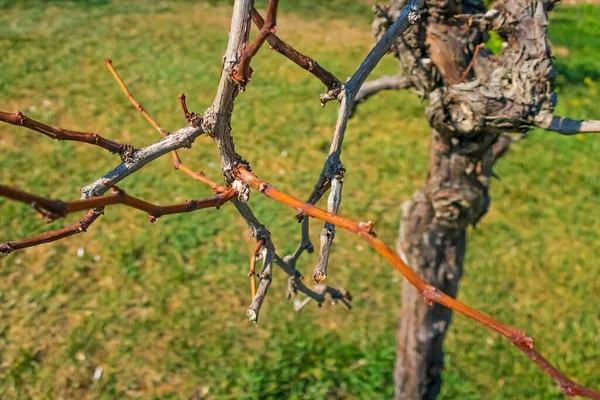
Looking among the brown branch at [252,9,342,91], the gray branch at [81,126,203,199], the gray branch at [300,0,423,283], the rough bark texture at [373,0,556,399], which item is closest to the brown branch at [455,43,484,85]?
the rough bark texture at [373,0,556,399]

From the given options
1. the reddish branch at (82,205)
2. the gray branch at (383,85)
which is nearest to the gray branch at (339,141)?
the reddish branch at (82,205)

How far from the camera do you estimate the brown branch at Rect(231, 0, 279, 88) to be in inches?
32.5

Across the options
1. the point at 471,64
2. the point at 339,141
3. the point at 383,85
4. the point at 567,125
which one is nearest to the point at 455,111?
the point at 471,64

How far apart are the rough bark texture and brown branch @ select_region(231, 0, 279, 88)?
109 cm

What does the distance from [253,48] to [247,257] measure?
336 centimetres

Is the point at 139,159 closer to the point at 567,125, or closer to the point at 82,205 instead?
the point at 82,205

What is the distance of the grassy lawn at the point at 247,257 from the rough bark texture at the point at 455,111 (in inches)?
35.0

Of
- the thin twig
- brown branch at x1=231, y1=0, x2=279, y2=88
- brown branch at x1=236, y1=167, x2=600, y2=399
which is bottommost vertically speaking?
brown branch at x1=236, y1=167, x2=600, y2=399

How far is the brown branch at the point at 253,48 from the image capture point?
83 centimetres

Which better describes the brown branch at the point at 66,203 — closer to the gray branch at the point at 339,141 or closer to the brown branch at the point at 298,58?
the gray branch at the point at 339,141

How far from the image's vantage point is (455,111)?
1.97 m

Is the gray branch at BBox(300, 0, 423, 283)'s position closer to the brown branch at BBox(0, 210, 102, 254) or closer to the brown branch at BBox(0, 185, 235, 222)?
the brown branch at BBox(0, 185, 235, 222)

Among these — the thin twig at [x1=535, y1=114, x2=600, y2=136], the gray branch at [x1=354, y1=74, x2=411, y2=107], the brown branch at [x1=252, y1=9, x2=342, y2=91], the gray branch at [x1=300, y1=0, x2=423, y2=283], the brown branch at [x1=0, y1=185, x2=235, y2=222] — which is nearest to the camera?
the brown branch at [x1=0, y1=185, x2=235, y2=222]

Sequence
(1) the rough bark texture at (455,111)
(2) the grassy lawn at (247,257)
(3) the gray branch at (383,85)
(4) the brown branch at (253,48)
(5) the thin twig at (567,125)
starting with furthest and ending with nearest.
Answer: (2) the grassy lawn at (247,257)
(3) the gray branch at (383,85)
(1) the rough bark texture at (455,111)
(5) the thin twig at (567,125)
(4) the brown branch at (253,48)
